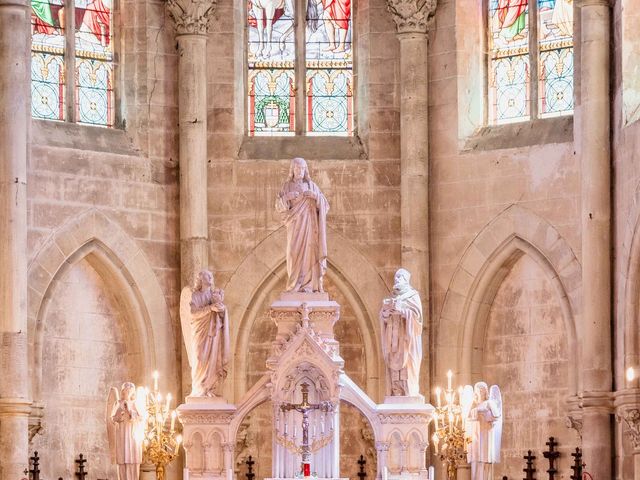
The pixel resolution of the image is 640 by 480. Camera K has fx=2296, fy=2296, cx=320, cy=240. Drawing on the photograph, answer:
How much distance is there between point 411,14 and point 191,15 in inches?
130

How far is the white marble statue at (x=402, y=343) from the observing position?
29.5 metres

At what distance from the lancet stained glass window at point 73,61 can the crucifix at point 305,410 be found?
720 centimetres

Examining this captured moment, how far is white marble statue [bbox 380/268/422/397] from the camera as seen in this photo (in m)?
29.5

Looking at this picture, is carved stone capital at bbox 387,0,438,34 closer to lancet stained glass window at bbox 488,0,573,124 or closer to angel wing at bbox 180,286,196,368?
lancet stained glass window at bbox 488,0,573,124

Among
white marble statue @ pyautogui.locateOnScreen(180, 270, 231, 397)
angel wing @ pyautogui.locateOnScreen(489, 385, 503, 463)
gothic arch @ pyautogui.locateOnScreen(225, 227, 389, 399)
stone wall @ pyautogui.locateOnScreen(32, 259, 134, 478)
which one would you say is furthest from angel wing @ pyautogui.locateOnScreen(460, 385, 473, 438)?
stone wall @ pyautogui.locateOnScreen(32, 259, 134, 478)

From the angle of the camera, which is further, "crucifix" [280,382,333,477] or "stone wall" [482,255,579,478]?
"stone wall" [482,255,579,478]

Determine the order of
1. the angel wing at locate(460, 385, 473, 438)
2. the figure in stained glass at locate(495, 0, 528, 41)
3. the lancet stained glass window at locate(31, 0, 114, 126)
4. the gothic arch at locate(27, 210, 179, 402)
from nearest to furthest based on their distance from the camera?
the angel wing at locate(460, 385, 473, 438), the gothic arch at locate(27, 210, 179, 402), the lancet stained glass window at locate(31, 0, 114, 126), the figure in stained glass at locate(495, 0, 528, 41)

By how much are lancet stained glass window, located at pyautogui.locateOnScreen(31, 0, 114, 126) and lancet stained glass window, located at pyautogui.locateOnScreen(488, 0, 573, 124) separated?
5.86m

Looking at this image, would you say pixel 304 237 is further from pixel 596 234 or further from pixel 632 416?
pixel 632 416

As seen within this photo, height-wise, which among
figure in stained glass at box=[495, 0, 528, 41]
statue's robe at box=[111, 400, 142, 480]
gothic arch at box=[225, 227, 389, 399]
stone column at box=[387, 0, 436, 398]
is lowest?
statue's robe at box=[111, 400, 142, 480]

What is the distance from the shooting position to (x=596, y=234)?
31.9 metres

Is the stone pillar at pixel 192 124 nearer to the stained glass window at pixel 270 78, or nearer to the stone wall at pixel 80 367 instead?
the stained glass window at pixel 270 78

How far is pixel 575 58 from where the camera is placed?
33.0 meters

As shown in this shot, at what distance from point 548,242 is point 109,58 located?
727 cm
